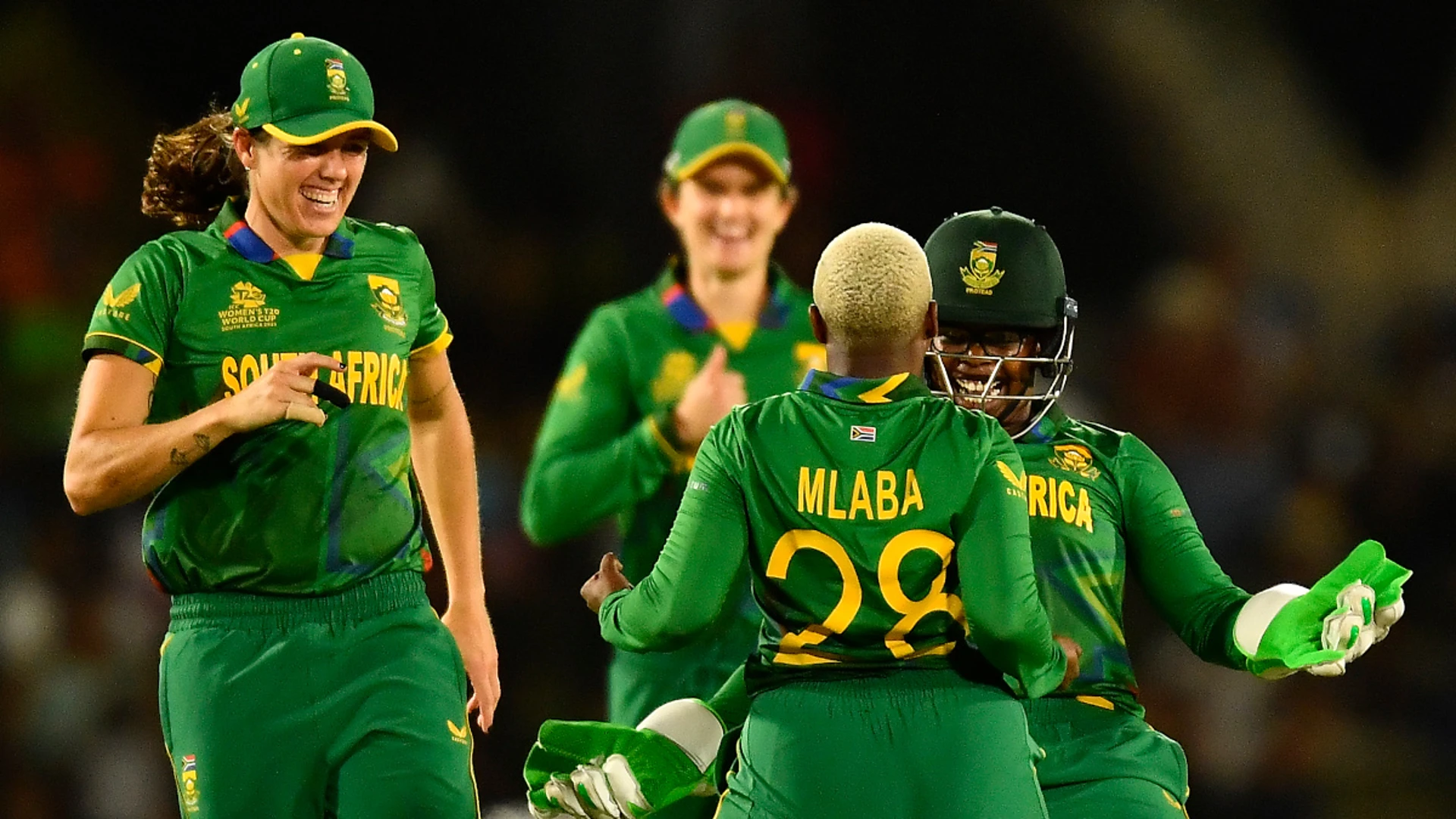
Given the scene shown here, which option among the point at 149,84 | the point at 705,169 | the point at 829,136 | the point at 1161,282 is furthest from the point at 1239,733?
the point at 149,84

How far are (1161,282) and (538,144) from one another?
2315 millimetres

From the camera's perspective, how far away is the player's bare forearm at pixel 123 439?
9.77 feet

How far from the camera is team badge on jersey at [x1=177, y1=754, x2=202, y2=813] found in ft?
10.1

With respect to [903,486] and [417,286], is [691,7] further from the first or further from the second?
[903,486]

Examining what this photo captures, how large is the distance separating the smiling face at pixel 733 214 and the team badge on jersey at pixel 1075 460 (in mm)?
1260

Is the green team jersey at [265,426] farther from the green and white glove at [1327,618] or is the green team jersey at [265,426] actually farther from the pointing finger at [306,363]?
the green and white glove at [1327,618]

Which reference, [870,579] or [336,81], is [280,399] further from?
[870,579]

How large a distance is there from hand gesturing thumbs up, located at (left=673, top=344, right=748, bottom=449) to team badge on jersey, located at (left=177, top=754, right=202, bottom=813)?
1.20 meters

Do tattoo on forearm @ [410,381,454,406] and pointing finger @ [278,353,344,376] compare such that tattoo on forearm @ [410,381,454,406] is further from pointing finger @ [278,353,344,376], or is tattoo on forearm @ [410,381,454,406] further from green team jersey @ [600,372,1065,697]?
green team jersey @ [600,372,1065,697]

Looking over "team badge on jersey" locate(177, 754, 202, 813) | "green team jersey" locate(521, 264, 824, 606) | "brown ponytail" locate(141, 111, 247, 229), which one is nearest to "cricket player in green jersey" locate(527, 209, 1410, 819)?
"team badge on jersey" locate(177, 754, 202, 813)

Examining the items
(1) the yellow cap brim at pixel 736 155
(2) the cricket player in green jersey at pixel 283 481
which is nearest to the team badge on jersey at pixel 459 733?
(2) the cricket player in green jersey at pixel 283 481

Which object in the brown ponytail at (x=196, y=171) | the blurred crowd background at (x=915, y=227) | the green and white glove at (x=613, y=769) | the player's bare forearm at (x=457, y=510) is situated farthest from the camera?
the blurred crowd background at (x=915, y=227)

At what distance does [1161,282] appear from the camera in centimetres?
654

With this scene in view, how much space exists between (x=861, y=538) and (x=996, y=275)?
964 millimetres
